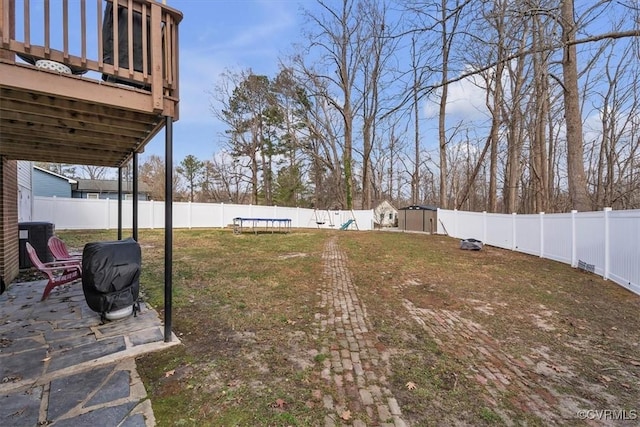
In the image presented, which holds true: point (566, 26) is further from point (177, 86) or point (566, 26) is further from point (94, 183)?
point (94, 183)

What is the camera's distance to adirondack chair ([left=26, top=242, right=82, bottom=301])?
4098 mm

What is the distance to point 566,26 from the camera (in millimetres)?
5688

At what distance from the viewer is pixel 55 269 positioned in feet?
13.8

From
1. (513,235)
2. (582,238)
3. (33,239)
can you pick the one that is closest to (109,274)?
(33,239)

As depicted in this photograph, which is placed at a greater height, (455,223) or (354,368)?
(455,223)

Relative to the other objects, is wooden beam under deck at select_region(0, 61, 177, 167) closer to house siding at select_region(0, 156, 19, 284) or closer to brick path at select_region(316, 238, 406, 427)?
house siding at select_region(0, 156, 19, 284)

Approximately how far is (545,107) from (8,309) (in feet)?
58.0

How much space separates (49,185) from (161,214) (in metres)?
9.01

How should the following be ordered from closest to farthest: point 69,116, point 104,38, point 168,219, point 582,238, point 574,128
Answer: point 104,38 → point 168,219 → point 69,116 → point 582,238 → point 574,128

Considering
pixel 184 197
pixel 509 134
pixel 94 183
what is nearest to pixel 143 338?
pixel 509 134

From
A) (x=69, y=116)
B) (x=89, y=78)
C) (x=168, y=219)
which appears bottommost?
(x=168, y=219)

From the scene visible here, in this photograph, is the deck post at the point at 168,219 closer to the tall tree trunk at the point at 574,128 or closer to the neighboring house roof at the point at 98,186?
the tall tree trunk at the point at 574,128

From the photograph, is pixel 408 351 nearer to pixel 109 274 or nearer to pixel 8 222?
pixel 109 274

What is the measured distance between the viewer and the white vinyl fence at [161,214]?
1320cm
